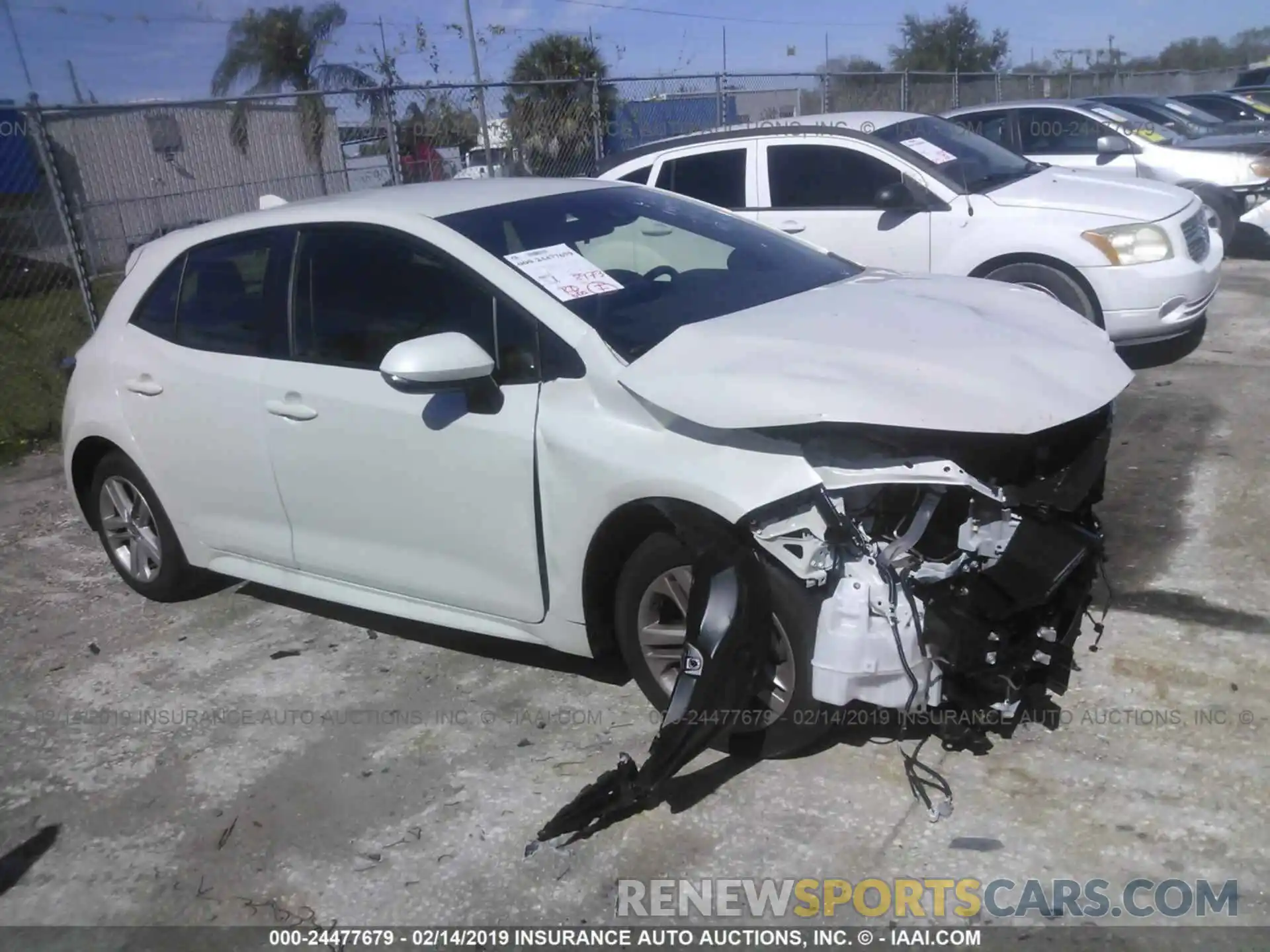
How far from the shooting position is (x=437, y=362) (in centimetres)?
340

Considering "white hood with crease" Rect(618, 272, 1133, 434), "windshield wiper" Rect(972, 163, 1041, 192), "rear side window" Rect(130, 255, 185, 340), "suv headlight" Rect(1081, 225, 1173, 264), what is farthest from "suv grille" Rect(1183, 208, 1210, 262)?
"rear side window" Rect(130, 255, 185, 340)

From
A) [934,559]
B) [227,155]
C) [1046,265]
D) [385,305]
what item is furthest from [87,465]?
[227,155]

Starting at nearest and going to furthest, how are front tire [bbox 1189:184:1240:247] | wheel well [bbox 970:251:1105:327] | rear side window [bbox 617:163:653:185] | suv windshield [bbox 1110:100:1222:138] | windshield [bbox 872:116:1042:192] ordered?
1. wheel well [bbox 970:251:1105:327]
2. windshield [bbox 872:116:1042:192]
3. rear side window [bbox 617:163:653:185]
4. front tire [bbox 1189:184:1240:247]
5. suv windshield [bbox 1110:100:1222:138]

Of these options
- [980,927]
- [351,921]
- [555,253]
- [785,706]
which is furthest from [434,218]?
[980,927]

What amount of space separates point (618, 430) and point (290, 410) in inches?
56.7

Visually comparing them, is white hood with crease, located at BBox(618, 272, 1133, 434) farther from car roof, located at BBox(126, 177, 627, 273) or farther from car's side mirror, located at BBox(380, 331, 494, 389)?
car roof, located at BBox(126, 177, 627, 273)

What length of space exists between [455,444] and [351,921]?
1.49 m

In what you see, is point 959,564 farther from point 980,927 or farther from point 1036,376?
point 980,927

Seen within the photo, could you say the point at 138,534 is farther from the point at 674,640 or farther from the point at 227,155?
the point at 227,155

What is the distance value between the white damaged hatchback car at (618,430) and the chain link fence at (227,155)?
4101 millimetres

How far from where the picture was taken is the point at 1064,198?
283 inches

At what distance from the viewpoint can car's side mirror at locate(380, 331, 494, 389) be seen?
3393mm

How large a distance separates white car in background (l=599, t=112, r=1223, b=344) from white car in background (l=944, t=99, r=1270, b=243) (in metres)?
2.90

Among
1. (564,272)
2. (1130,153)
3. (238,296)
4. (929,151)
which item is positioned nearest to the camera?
(564,272)
